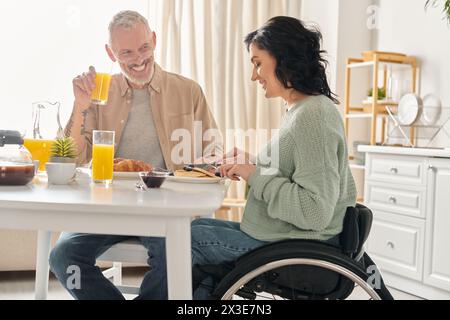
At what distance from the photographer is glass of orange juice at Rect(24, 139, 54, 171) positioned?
1.98 metres

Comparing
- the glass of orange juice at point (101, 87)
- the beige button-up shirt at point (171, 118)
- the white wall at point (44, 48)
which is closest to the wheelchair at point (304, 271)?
the glass of orange juice at point (101, 87)

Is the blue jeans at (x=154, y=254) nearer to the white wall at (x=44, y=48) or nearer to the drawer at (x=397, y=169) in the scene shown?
the drawer at (x=397, y=169)

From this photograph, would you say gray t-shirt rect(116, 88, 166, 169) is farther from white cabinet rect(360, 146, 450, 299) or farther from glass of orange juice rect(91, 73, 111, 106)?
white cabinet rect(360, 146, 450, 299)

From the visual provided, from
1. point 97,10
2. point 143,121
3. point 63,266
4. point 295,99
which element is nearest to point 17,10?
point 97,10

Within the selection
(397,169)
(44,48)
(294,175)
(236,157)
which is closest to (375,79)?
(397,169)

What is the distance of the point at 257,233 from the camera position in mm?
1689

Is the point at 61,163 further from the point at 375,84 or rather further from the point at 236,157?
the point at 375,84

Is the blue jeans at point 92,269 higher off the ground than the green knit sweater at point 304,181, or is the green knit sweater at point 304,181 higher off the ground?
the green knit sweater at point 304,181

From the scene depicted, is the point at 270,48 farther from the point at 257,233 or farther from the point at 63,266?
the point at 63,266

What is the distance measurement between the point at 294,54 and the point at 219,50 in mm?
2627

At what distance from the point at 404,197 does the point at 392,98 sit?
1028 mm

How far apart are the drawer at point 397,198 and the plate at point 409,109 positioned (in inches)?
19.0

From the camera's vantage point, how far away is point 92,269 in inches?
79.2

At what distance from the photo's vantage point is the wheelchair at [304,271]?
1.52 m
